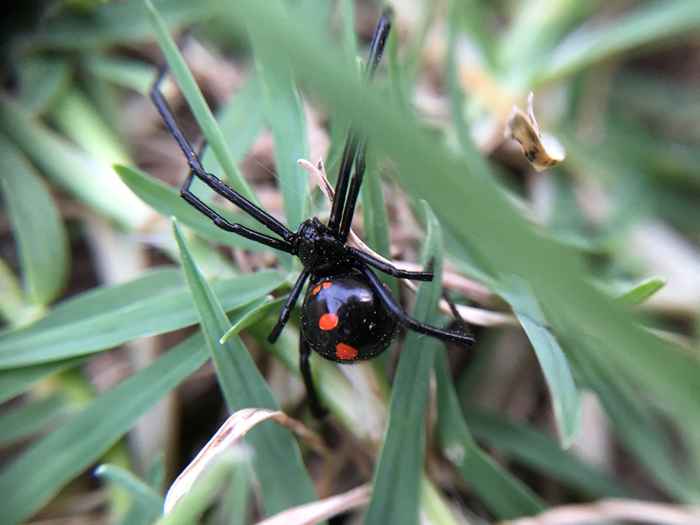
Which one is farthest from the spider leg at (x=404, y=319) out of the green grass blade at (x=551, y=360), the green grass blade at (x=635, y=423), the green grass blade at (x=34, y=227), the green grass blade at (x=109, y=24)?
the green grass blade at (x=109, y=24)

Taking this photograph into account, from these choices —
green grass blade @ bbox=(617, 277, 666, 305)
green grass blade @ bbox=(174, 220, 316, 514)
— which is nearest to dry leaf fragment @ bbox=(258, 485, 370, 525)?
green grass blade @ bbox=(174, 220, 316, 514)

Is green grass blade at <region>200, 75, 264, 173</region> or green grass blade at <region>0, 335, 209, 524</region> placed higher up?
green grass blade at <region>200, 75, 264, 173</region>

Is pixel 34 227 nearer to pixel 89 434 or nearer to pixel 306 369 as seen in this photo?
pixel 89 434

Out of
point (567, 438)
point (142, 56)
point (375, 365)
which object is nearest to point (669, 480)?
point (567, 438)

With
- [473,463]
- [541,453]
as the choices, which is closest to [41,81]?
[473,463]

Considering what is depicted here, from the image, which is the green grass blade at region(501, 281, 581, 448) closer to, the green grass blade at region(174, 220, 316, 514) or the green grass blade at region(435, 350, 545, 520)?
the green grass blade at region(435, 350, 545, 520)

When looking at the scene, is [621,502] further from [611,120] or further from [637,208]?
[611,120]
